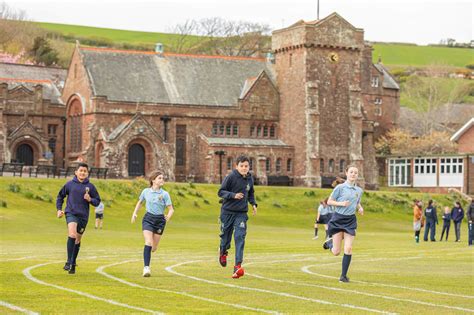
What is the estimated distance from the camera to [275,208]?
234 feet

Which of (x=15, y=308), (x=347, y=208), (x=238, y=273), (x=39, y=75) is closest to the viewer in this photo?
(x=15, y=308)

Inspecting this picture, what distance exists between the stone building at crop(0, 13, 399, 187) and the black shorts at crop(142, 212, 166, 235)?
219 ft

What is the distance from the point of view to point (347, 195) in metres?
21.0

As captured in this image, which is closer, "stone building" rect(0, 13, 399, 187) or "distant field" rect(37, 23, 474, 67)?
"stone building" rect(0, 13, 399, 187)

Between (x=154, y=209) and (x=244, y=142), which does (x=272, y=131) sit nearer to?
(x=244, y=142)

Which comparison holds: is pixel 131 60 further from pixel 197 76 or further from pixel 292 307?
pixel 292 307

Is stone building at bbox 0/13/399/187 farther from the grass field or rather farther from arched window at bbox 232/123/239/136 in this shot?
the grass field

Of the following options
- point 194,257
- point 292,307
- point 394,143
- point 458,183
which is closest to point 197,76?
point 458,183

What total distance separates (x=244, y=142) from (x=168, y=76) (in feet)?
27.9

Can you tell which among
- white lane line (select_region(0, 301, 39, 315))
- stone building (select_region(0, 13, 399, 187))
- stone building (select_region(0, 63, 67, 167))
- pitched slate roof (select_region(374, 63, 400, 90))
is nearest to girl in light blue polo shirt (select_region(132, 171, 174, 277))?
white lane line (select_region(0, 301, 39, 315))

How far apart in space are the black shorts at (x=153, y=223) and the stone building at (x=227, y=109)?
66.8 meters

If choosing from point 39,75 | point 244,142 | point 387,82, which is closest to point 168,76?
point 244,142

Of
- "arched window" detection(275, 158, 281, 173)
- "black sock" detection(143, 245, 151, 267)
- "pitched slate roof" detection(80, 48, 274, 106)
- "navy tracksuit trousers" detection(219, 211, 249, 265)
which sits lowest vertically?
"black sock" detection(143, 245, 151, 267)

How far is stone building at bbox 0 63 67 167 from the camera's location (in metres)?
89.3
